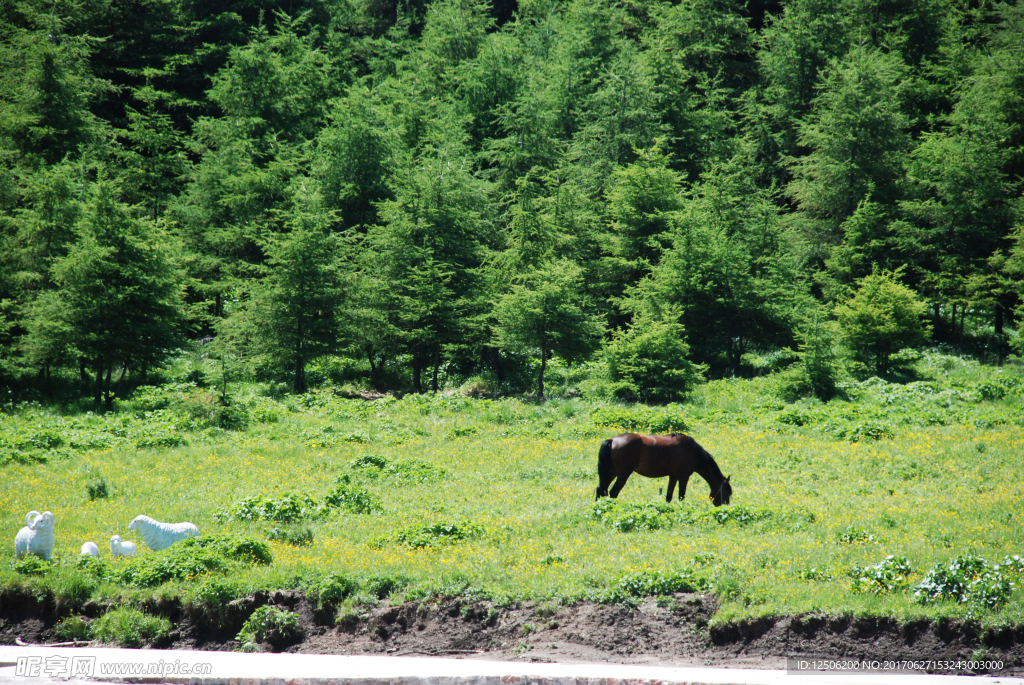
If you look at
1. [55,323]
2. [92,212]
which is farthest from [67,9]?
[55,323]

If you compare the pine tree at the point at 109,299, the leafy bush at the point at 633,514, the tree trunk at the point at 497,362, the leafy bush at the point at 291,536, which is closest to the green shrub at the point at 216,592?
the leafy bush at the point at 291,536

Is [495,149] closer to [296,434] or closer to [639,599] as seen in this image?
[296,434]

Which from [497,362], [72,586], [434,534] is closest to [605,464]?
[434,534]

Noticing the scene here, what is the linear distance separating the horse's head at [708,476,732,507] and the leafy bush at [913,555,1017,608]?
15.8ft

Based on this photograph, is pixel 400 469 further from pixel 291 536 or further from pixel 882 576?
pixel 882 576

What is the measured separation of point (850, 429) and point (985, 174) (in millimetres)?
18624

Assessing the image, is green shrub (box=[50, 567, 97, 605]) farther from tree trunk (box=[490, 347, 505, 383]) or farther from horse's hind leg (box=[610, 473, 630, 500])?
tree trunk (box=[490, 347, 505, 383])

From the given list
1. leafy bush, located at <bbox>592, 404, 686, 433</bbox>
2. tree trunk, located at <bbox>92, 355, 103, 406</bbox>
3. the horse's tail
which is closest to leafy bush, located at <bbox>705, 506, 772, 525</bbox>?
the horse's tail

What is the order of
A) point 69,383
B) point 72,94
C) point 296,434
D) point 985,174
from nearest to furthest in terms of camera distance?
point 296,434
point 69,383
point 985,174
point 72,94

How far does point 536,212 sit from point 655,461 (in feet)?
64.8

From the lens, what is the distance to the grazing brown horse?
49.2 ft

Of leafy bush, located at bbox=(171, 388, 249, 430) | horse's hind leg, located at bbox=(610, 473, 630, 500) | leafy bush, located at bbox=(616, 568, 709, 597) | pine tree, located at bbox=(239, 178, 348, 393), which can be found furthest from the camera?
pine tree, located at bbox=(239, 178, 348, 393)

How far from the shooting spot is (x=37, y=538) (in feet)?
38.2

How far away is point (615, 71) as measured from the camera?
140 ft
